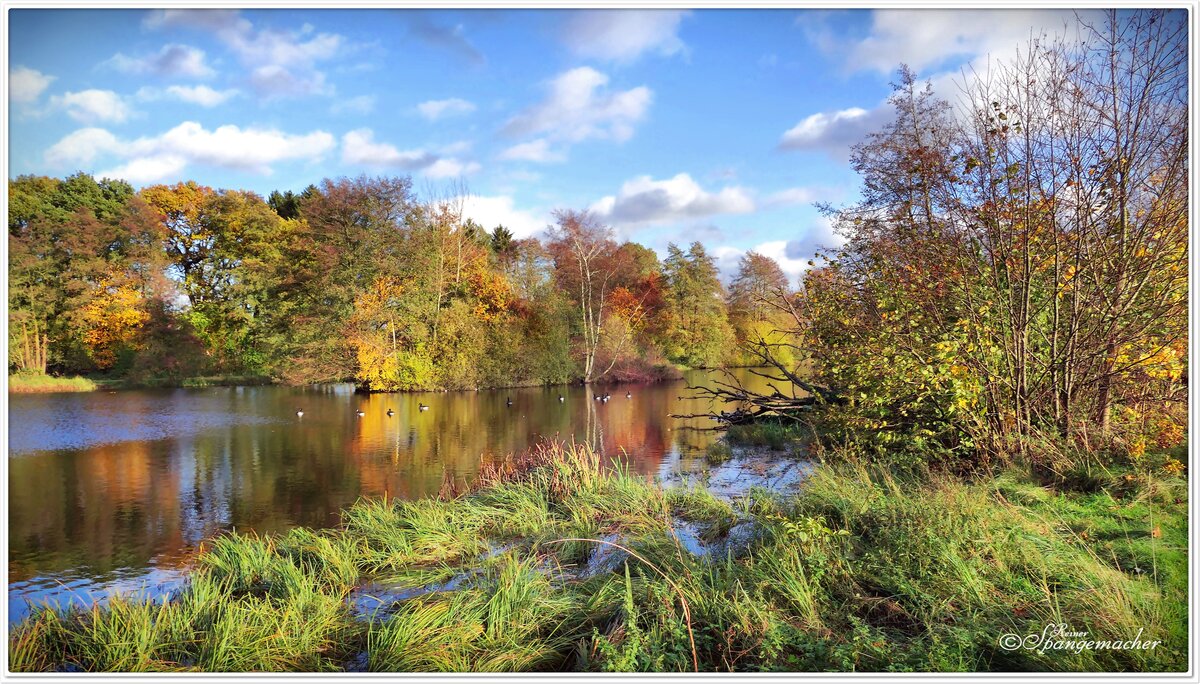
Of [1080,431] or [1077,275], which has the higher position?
[1077,275]

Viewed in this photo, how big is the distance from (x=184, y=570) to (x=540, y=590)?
376cm

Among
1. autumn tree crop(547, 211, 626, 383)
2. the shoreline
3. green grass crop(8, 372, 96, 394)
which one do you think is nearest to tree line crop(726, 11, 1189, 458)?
→ the shoreline

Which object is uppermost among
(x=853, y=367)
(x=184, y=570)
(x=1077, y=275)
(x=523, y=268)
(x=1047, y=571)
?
(x=523, y=268)

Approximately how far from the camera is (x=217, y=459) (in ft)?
38.0

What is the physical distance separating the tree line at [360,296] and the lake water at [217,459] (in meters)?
3.47

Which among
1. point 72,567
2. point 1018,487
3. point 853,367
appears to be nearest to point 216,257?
point 72,567

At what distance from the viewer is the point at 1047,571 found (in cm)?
366

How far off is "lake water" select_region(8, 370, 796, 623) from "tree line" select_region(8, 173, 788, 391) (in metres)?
3.47

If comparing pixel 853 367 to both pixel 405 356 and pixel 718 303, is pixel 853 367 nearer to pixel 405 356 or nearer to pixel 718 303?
pixel 405 356

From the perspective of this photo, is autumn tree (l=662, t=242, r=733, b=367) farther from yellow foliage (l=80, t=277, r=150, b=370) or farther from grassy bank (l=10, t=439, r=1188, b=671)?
grassy bank (l=10, t=439, r=1188, b=671)

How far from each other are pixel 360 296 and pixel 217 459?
47.1 ft

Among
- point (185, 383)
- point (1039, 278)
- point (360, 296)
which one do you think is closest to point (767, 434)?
point (1039, 278)

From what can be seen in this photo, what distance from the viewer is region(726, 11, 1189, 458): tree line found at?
5.25 m

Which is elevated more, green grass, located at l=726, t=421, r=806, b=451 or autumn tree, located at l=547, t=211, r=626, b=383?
autumn tree, located at l=547, t=211, r=626, b=383
